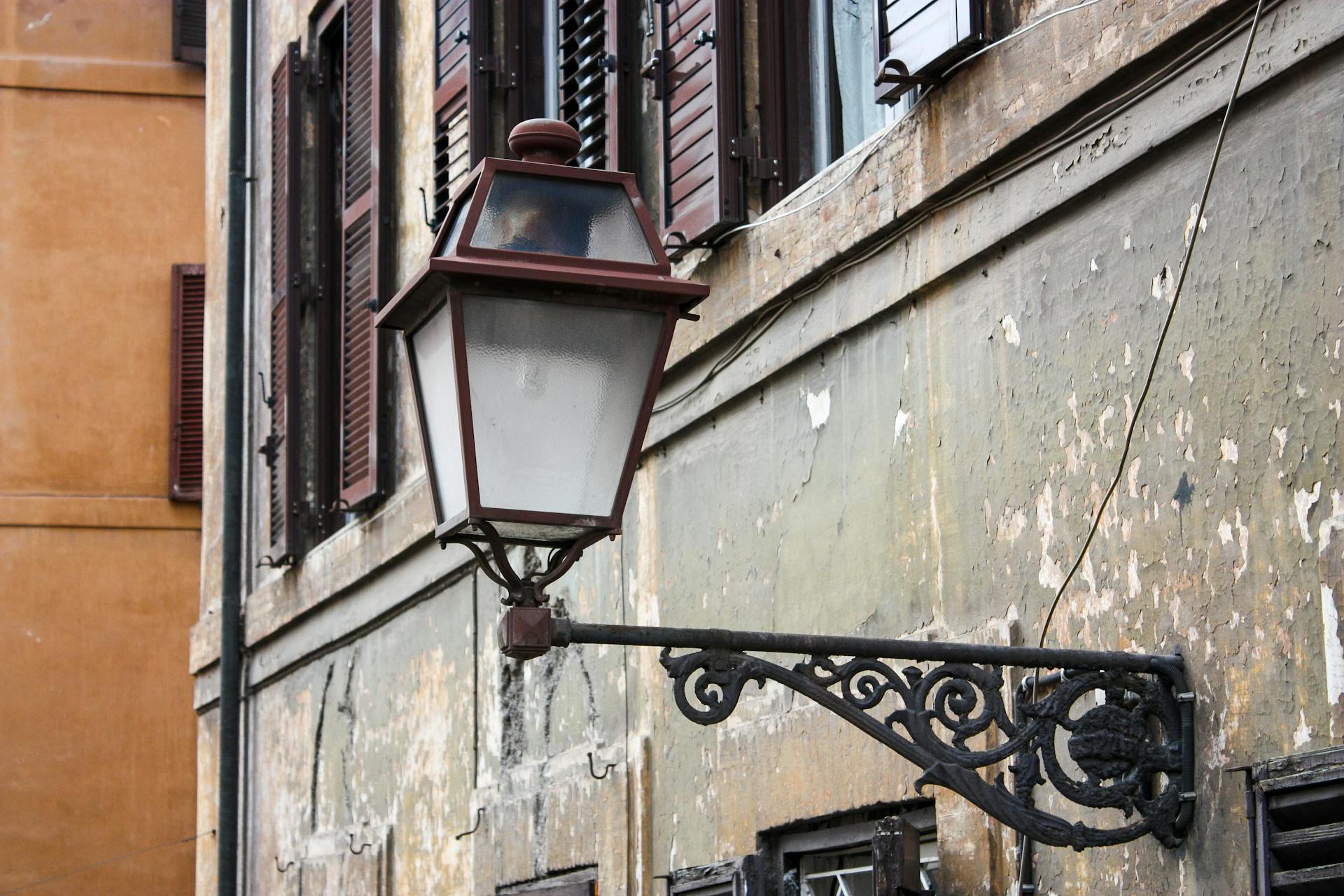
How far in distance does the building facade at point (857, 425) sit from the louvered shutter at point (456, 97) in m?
0.02

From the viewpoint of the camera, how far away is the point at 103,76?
13672 mm

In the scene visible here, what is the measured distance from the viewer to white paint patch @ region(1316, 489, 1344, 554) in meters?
3.14

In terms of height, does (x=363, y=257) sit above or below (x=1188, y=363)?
above

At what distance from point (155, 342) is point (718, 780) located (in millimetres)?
9099

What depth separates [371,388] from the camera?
779 cm

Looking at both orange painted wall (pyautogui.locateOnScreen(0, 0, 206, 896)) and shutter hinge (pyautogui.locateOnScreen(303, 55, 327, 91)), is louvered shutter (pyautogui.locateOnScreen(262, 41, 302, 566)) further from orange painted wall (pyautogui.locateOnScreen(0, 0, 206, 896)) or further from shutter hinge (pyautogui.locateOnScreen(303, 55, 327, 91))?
orange painted wall (pyautogui.locateOnScreen(0, 0, 206, 896))

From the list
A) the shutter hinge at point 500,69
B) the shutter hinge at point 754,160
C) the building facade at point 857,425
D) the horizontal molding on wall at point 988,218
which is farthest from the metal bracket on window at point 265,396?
the shutter hinge at point 754,160

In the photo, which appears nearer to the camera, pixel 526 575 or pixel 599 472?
pixel 526 575

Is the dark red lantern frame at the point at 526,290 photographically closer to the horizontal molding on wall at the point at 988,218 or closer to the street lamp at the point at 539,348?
the street lamp at the point at 539,348

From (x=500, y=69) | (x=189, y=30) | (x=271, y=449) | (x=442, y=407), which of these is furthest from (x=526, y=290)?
(x=189, y=30)

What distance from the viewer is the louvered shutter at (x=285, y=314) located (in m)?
8.66

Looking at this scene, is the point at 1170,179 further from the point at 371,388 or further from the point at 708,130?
the point at 371,388

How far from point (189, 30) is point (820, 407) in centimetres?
976

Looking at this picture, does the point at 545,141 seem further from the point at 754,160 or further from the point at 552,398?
the point at 754,160
